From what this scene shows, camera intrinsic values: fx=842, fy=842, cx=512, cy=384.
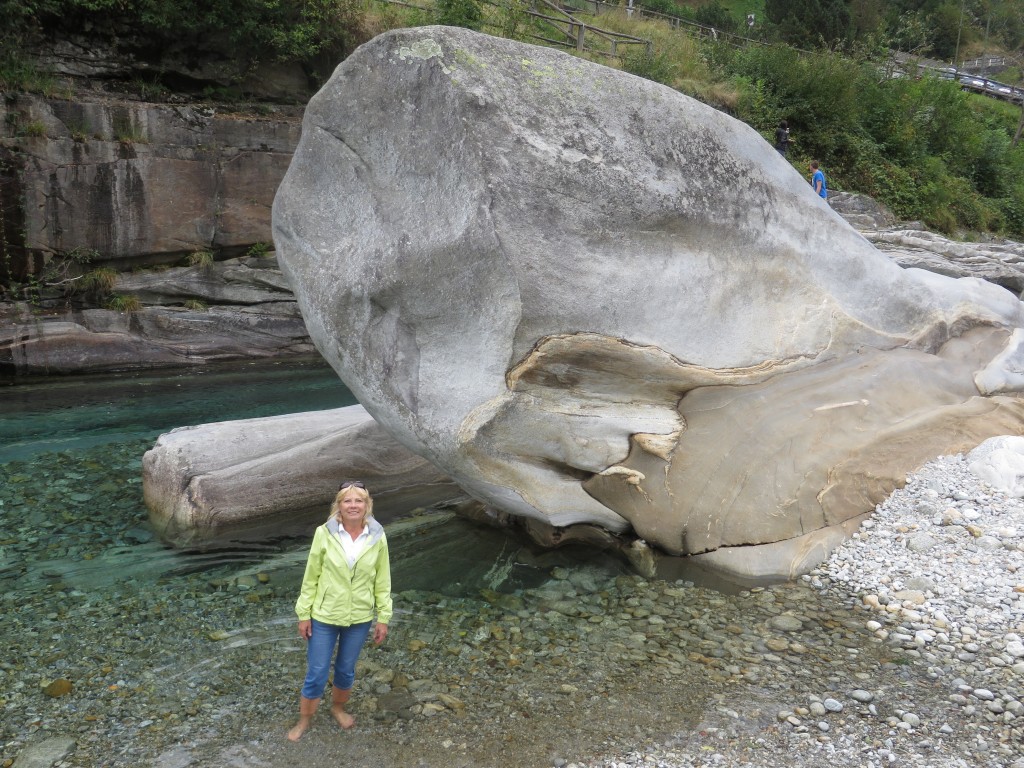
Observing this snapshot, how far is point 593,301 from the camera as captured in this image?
209 inches

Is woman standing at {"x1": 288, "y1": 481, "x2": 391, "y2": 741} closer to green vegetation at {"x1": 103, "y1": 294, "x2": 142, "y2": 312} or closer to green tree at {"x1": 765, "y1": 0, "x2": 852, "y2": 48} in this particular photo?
green vegetation at {"x1": 103, "y1": 294, "x2": 142, "y2": 312}

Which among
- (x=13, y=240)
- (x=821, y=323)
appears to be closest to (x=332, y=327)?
(x=821, y=323)

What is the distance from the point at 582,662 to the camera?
15.1 feet

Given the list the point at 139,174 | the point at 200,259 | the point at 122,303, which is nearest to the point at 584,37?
the point at 200,259

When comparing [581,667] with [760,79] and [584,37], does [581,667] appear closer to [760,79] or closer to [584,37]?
[760,79]

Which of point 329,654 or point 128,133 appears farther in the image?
point 128,133

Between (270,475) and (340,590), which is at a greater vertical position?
(340,590)

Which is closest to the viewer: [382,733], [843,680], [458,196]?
[382,733]

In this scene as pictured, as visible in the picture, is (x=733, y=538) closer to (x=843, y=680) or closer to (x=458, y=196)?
(x=843, y=680)

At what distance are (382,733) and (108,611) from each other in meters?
2.26

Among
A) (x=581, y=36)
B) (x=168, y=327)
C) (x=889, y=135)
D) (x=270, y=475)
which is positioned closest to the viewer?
(x=270, y=475)

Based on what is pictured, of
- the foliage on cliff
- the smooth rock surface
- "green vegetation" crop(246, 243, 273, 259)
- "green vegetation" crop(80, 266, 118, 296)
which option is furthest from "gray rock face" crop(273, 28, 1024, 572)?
the foliage on cliff

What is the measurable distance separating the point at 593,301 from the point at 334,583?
244cm

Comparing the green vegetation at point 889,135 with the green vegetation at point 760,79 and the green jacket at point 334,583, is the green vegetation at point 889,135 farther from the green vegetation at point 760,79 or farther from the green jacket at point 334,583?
the green jacket at point 334,583
